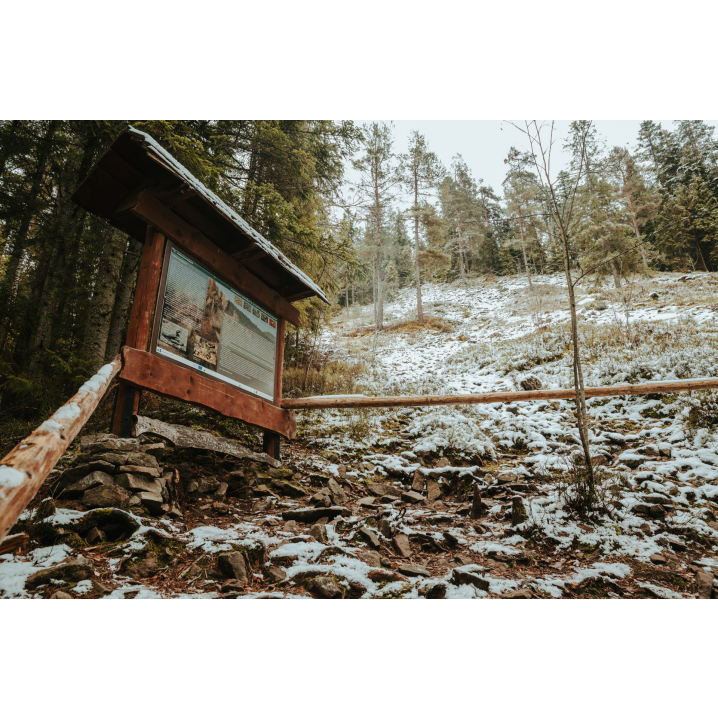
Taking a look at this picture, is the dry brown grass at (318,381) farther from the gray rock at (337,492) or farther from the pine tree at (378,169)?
the pine tree at (378,169)

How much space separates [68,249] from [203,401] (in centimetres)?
553

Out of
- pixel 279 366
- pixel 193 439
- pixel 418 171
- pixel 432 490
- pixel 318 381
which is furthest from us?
pixel 418 171

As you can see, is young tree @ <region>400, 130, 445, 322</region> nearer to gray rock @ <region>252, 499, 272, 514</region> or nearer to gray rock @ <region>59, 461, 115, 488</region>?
gray rock @ <region>252, 499, 272, 514</region>

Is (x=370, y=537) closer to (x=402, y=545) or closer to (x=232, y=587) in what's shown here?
(x=402, y=545)

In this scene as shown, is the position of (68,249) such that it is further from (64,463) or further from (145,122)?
(64,463)

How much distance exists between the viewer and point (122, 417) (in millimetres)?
4277

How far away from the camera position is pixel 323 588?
288 centimetres

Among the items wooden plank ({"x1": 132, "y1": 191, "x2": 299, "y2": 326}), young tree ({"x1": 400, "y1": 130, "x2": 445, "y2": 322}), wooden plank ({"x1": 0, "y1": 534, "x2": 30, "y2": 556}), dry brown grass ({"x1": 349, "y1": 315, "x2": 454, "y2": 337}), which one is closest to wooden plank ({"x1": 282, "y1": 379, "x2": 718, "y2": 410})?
wooden plank ({"x1": 132, "y1": 191, "x2": 299, "y2": 326})

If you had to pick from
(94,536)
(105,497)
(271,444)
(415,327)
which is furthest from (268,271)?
(415,327)

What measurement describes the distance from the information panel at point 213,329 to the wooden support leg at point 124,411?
550 mm

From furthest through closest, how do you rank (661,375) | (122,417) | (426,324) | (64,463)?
(426,324)
(661,375)
(64,463)
(122,417)

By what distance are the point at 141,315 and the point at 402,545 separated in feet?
12.8

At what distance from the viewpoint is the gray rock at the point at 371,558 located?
11.4ft
